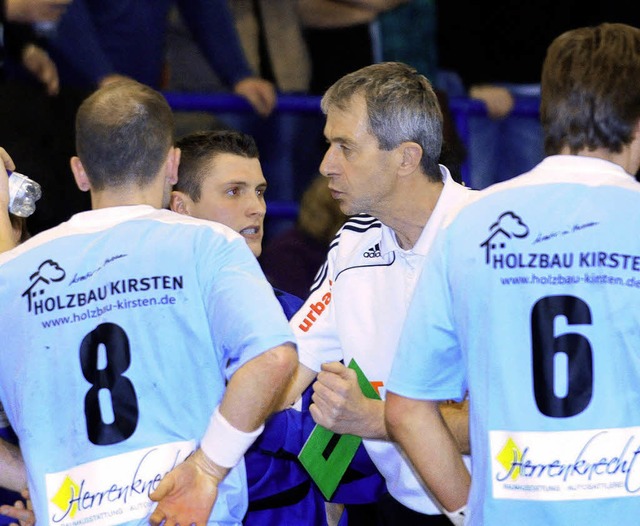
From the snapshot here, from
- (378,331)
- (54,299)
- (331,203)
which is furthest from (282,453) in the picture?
(331,203)

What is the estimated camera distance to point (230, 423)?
2926mm

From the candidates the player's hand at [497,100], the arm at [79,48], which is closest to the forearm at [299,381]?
the arm at [79,48]

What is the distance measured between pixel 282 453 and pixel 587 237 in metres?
1.43

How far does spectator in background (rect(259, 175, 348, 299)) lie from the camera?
5465mm

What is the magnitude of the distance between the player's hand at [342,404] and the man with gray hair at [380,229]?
11.8 inches

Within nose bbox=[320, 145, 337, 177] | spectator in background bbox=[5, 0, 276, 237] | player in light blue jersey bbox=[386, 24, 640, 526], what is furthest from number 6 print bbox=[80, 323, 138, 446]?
spectator in background bbox=[5, 0, 276, 237]

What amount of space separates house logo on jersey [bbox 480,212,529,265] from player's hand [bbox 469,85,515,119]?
409cm

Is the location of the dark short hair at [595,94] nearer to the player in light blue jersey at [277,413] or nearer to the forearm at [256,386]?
the forearm at [256,386]

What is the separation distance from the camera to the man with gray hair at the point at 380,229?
3.69 meters

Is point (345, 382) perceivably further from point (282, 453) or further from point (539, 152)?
point (539, 152)

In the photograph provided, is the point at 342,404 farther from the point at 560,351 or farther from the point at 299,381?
the point at 560,351

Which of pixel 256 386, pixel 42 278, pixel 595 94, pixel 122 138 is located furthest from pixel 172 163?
pixel 595 94

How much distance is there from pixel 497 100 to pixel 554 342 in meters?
4.24

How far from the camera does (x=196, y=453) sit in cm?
298
